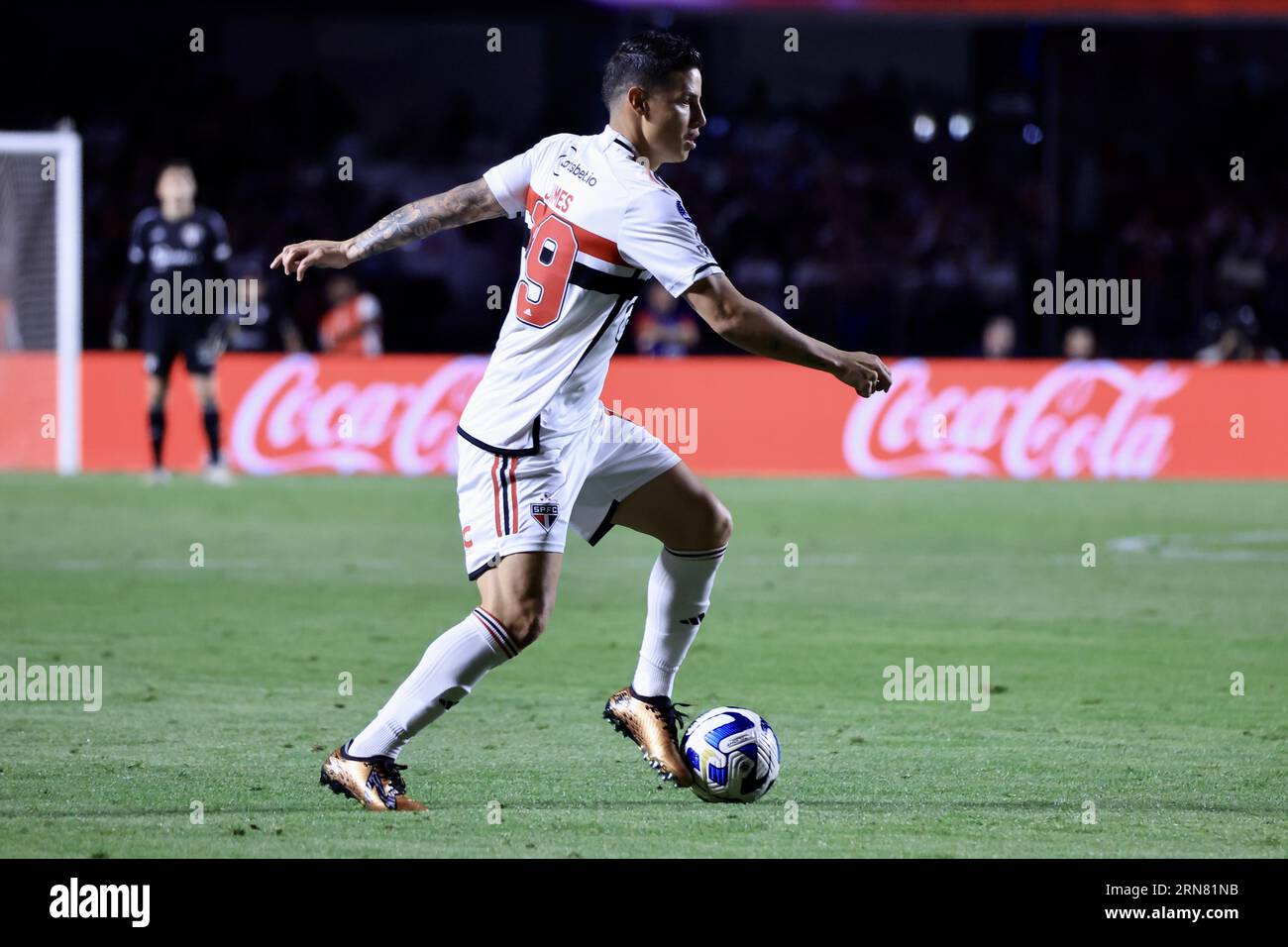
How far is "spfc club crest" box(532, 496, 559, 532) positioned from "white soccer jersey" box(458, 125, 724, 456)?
0.52 feet

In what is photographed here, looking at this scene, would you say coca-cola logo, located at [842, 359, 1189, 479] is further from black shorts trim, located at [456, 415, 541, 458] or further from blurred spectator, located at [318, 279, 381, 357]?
black shorts trim, located at [456, 415, 541, 458]

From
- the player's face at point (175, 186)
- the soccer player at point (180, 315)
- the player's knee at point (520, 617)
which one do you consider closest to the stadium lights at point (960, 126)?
the soccer player at point (180, 315)

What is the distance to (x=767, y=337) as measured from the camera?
517cm

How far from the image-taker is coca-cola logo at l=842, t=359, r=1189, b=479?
17312 millimetres

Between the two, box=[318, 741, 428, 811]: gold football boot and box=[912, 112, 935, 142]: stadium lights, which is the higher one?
box=[912, 112, 935, 142]: stadium lights

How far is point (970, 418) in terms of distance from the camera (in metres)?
17.4

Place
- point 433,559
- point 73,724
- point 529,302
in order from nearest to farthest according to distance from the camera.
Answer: point 529,302 → point 73,724 → point 433,559

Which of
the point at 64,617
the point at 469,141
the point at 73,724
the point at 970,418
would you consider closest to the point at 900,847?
the point at 73,724

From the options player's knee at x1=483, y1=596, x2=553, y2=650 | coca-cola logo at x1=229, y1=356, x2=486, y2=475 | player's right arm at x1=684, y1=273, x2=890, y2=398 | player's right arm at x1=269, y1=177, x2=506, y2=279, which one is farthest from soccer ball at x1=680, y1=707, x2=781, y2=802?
coca-cola logo at x1=229, y1=356, x2=486, y2=475

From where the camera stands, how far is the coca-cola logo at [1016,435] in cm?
1731

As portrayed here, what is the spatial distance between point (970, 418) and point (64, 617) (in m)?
9.94

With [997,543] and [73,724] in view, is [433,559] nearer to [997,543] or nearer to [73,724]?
→ [997,543]

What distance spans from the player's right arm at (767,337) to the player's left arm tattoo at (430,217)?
0.85 meters

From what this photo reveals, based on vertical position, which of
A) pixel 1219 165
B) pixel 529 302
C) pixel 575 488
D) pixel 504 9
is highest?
pixel 504 9
